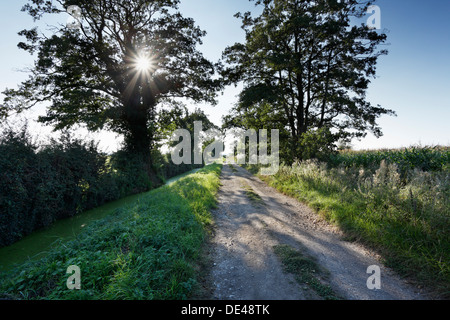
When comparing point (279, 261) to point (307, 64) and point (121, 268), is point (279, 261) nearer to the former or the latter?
point (121, 268)

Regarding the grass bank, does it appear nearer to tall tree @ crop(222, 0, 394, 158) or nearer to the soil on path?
the soil on path

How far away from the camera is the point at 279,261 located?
3.71 m

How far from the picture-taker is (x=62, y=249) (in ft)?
12.3

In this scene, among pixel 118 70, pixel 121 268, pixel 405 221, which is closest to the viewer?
pixel 121 268

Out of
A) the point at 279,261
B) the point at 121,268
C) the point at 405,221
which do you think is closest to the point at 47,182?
the point at 121,268

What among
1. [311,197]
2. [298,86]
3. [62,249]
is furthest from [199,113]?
[62,249]

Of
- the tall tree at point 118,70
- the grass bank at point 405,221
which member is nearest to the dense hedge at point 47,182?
the tall tree at point 118,70

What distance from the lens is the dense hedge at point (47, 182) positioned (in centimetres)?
598

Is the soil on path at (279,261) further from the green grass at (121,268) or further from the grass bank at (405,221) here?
the green grass at (121,268)

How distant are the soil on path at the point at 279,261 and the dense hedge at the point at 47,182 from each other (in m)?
6.59

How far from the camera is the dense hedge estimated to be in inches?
235

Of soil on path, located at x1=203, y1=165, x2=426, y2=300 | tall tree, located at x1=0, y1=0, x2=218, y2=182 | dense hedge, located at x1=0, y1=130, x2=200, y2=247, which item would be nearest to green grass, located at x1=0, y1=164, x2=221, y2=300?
soil on path, located at x1=203, y1=165, x2=426, y2=300

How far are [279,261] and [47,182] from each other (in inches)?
356
